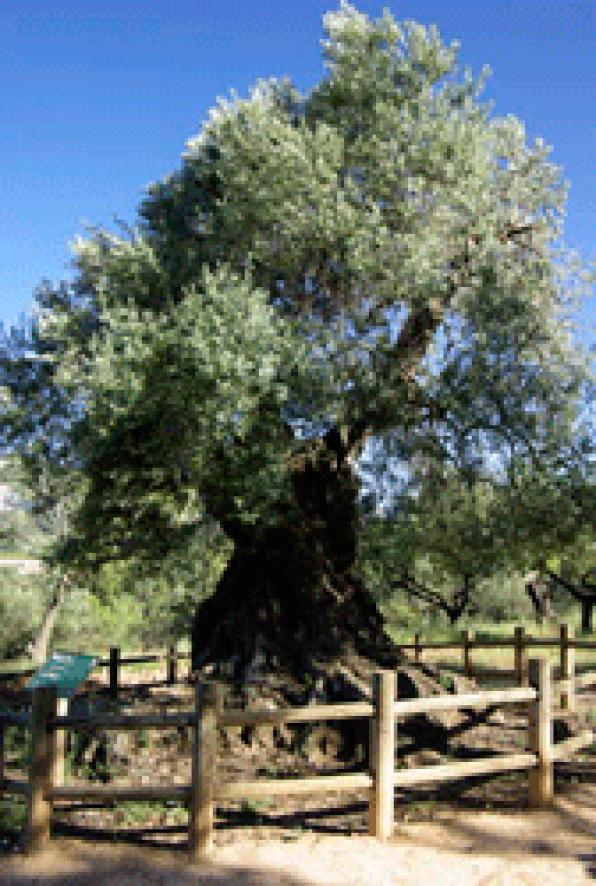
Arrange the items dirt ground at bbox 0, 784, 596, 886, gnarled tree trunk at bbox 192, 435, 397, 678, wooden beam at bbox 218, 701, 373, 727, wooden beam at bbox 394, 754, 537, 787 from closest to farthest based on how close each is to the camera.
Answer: dirt ground at bbox 0, 784, 596, 886 → wooden beam at bbox 218, 701, 373, 727 → wooden beam at bbox 394, 754, 537, 787 → gnarled tree trunk at bbox 192, 435, 397, 678

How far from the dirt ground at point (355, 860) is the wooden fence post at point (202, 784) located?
0.64ft

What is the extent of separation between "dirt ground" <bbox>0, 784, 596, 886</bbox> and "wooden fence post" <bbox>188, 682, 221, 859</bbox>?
195 mm

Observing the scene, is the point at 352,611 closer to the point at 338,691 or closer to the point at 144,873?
the point at 338,691

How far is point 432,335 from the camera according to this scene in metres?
14.3

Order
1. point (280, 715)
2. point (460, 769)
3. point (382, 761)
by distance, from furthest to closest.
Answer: point (460, 769)
point (382, 761)
point (280, 715)

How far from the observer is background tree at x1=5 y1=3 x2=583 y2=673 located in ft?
36.5

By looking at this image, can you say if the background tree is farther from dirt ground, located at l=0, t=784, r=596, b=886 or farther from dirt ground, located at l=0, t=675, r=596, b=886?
dirt ground, located at l=0, t=784, r=596, b=886

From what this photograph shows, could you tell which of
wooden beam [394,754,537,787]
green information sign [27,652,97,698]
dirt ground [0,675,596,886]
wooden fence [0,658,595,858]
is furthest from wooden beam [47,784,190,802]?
wooden beam [394,754,537,787]

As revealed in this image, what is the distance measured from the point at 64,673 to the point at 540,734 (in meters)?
5.94

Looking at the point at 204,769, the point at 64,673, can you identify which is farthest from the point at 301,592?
the point at 204,769

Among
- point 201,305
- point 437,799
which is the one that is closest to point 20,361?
point 201,305

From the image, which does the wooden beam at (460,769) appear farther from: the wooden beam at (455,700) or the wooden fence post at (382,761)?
the wooden beam at (455,700)

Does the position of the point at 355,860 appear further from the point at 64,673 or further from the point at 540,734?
the point at 64,673

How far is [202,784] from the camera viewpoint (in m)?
7.75
